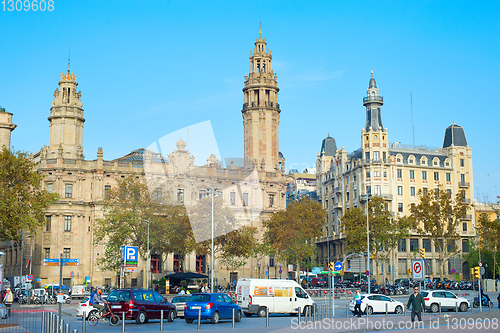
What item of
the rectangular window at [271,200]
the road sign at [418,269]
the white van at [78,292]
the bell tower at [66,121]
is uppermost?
the bell tower at [66,121]

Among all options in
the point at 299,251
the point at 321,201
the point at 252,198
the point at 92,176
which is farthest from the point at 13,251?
the point at 321,201

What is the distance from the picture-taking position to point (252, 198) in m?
87.2

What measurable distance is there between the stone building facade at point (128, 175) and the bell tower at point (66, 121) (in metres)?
0.14

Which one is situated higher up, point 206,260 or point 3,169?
point 3,169

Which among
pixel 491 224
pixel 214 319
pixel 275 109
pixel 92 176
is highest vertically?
pixel 275 109

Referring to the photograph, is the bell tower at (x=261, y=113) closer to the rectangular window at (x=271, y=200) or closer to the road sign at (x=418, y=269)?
the rectangular window at (x=271, y=200)

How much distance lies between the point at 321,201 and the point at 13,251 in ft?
187

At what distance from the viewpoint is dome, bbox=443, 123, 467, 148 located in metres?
99.8

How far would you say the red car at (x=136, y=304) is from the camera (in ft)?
90.7

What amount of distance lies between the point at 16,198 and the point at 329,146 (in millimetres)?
79969

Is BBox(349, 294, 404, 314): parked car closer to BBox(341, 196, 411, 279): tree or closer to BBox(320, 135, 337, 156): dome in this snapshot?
BBox(341, 196, 411, 279): tree

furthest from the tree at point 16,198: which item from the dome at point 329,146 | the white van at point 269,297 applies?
the dome at point 329,146

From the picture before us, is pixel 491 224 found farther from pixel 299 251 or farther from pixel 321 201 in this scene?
pixel 321 201

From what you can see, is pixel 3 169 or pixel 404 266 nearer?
pixel 3 169
